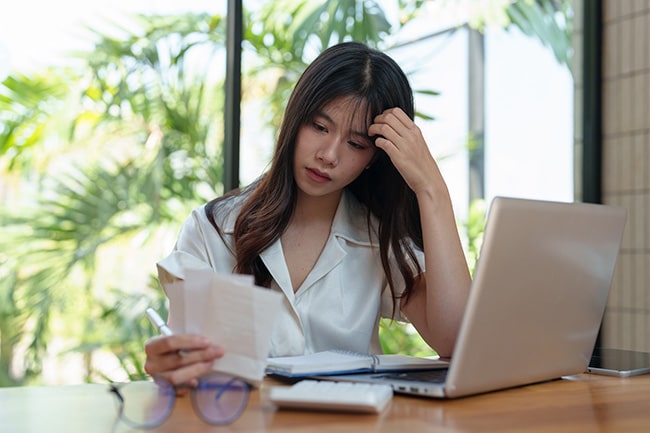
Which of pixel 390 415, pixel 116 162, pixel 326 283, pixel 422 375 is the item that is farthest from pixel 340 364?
pixel 116 162

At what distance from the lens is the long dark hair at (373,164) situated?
A: 66.4 inches

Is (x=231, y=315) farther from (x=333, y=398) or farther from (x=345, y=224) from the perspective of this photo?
(x=345, y=224)

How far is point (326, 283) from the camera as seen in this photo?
5.82 ft

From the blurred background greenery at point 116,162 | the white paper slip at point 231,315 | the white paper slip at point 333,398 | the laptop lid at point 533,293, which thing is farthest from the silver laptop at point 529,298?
the blurred background greenery at point 116,162

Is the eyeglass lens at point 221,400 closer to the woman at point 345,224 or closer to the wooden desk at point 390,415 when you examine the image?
the wooden desk at point 390,415

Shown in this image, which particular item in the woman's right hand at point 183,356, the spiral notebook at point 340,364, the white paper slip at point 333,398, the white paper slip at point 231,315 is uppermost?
the white paper slip at point 231,315

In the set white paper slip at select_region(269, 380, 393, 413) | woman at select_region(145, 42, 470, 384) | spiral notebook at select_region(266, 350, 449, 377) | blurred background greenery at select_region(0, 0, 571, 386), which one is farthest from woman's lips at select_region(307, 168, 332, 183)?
blurred background greenery at select_region(0, 0, 571, 386)

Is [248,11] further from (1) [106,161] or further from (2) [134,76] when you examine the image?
(1) [106,161]

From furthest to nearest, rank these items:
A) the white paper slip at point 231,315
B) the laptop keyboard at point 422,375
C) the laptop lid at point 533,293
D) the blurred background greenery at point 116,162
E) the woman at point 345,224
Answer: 1. the blurred background greenery at point 116,162
2. the woman at point 345,224
3. the laptop keyboard at point 422,375
4. the laptop lid at point 533,293
5. the white paper slip at point 231,315

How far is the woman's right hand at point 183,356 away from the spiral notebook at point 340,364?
23 centimetres

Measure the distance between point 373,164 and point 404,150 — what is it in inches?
8.5

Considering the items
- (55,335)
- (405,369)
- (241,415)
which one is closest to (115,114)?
(55,335)

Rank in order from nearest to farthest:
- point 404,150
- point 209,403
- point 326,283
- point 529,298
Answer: point 209,403 → point 529,298 → point 404,150 → point 326,283

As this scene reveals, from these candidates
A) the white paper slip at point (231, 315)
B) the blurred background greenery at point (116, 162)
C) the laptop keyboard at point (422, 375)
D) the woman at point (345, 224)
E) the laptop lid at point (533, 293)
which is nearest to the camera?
the white paper slip at point (231, 315)
